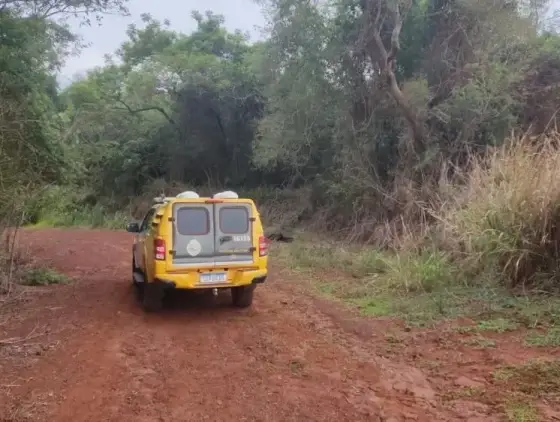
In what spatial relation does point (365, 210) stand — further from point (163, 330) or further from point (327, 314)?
point (163, 330)

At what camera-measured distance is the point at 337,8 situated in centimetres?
1786

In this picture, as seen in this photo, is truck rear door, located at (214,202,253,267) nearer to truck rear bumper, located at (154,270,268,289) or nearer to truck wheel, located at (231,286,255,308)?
truck rear bumper, located at (154,270,268,289)

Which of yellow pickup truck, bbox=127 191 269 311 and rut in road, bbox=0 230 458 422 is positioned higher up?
yellow pickup truck, bbox=127 191 269 311

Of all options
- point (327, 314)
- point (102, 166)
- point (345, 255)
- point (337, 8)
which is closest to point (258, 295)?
point (327, 314)

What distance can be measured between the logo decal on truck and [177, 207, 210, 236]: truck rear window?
119mm

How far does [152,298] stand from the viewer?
8328 millimetres

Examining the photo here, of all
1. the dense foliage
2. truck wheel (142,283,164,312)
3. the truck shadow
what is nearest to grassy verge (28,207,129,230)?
the dense foliage

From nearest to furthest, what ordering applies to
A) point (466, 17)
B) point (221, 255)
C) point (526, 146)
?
point (221, 255), point (526, 146), point (466, 17)

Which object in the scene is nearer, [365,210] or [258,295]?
[258,295]

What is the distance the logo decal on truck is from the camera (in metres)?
7.90

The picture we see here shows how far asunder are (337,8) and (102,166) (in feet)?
57.7

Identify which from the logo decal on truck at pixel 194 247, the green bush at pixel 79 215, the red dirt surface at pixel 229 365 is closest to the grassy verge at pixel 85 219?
the green bush at pixel 79 215

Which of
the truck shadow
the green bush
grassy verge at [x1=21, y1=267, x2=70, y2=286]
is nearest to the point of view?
the truck shadow

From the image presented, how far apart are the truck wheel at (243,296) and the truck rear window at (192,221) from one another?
1190mm
